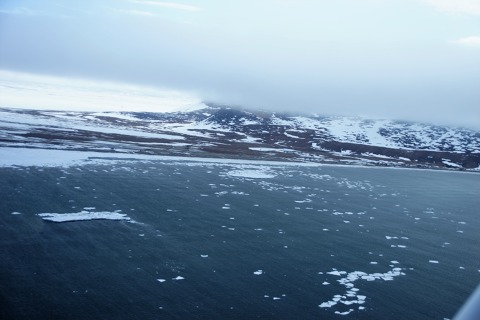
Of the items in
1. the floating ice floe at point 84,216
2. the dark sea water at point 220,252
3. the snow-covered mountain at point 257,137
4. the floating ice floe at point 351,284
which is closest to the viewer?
the dark sea water at point 220,252

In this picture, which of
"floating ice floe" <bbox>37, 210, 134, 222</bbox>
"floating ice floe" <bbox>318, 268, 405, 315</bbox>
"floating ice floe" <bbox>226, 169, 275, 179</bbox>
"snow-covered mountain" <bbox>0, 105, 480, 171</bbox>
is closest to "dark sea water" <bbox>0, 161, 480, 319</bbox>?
"floating ice floe" <bbox>318, 268, 405, 315</bbox>

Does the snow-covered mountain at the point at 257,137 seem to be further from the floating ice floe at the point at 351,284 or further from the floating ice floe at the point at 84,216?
the floating ice floe at the point at 351,284

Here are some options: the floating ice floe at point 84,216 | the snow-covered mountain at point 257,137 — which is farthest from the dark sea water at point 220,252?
the snow-covered mountain at point 257,137

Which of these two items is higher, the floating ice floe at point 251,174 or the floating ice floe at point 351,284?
the floating ice floe at point 351,284

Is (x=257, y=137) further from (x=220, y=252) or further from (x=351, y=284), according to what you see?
(x=351, y=284)

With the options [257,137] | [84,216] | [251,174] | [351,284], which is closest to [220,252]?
[351,284]

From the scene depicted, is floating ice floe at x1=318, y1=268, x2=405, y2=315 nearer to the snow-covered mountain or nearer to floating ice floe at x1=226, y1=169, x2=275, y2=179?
floating ice floe at x1=226, y1=169, x2=275, y2=179

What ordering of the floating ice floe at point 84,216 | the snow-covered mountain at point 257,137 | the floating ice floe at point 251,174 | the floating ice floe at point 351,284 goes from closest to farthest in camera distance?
the floating ice floe at point 351,284 < the floating ice floe at point 84,216 < the floating ice floe at point 251,174 < the snow-covered mountain at point 257,137
